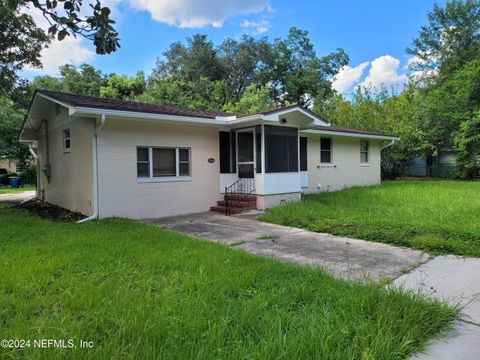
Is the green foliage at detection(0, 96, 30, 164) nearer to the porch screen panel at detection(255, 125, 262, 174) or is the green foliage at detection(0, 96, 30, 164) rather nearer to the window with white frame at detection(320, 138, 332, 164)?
the porch screen panel at detection(255, 125, 262, 174)

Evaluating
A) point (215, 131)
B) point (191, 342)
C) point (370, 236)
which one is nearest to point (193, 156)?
point (215, 131)

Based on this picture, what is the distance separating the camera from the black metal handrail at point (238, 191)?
32.6ft

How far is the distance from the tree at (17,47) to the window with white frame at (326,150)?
12.0 m

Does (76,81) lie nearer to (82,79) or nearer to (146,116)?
(82,79)

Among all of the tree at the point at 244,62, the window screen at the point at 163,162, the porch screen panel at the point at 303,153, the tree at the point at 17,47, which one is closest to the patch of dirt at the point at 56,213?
the window screen at the point at 163,162

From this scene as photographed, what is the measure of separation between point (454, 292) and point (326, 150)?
10.6 m

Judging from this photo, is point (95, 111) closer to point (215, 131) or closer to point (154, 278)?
point (215, 131)

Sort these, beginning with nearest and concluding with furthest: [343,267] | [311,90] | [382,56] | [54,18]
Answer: [54,18], [343,267], [382,56], [311,90]

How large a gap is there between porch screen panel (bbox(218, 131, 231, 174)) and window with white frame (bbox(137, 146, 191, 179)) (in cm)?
116

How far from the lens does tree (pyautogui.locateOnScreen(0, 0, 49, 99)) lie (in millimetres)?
11664

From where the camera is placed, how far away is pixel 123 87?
1041 inches

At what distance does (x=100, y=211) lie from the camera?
320 inches

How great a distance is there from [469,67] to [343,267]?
20011 millimetres

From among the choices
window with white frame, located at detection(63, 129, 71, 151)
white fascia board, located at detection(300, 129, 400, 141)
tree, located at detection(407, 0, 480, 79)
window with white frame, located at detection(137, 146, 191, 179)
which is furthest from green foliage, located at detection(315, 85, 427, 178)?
window with white frame, located at detection(63, 129, 71, 151)
